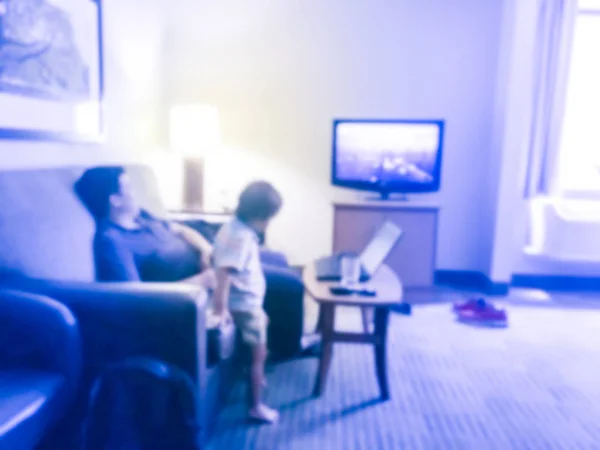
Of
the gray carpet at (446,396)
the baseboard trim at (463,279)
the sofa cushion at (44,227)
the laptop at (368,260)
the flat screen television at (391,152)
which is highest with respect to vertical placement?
the flat screen television at (391,152)

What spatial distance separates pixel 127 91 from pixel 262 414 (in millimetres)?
2305

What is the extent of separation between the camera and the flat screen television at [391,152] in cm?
405

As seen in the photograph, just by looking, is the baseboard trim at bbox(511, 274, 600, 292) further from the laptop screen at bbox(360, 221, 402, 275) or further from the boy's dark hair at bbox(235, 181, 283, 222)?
the boy's dark hair at bbox(235, 181, 283, 222)

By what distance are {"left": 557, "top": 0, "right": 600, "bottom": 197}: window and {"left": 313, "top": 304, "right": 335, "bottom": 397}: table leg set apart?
2.64 m

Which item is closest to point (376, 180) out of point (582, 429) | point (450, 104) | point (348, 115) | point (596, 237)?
point (348, 115)

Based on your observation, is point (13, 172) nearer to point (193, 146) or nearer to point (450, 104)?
point (193, 146)

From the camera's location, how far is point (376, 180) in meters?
4.11

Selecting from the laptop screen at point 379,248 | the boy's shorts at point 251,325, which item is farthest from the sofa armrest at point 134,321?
the laptop screen at point 379,248

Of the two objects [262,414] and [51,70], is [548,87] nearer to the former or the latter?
[262,414]

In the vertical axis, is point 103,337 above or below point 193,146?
below

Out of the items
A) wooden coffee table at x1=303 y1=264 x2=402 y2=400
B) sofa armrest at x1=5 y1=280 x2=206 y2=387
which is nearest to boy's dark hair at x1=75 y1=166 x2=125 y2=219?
sofa armrest at x1=5 y1=280 x2=206 y2=387

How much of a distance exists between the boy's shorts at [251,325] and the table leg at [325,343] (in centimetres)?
31

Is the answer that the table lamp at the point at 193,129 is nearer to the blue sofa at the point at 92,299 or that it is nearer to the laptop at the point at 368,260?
the laptop at the point at 368,260

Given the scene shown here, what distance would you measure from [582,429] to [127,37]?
3252mm
